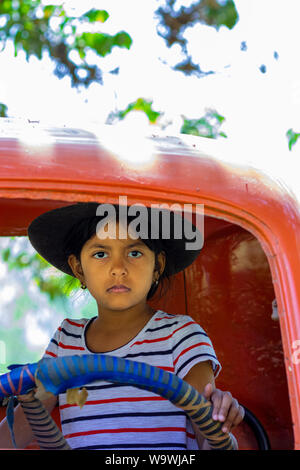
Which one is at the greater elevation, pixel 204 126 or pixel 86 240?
pixel 204 126

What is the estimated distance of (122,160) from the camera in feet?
3.49

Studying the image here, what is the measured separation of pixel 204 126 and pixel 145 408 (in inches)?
161

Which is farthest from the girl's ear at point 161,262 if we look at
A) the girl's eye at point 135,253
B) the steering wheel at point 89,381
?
the steering wheel at point 89,381

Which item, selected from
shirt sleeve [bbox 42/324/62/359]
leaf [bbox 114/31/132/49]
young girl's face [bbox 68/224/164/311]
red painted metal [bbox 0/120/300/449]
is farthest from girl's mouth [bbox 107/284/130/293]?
leaf [bbox 114/31/132/49]

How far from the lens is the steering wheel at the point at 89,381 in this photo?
93 centimetres

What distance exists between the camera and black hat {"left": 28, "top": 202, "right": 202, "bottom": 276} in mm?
1595

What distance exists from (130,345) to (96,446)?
27 cm

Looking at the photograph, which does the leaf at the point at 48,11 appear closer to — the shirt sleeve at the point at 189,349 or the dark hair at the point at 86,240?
the dark hair at the point at 86,240

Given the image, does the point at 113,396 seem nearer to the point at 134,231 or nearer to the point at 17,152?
the point at 134,231

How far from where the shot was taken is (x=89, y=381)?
94cm

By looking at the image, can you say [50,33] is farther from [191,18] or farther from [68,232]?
[68,232]

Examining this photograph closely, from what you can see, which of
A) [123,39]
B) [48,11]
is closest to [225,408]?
[123,39]
